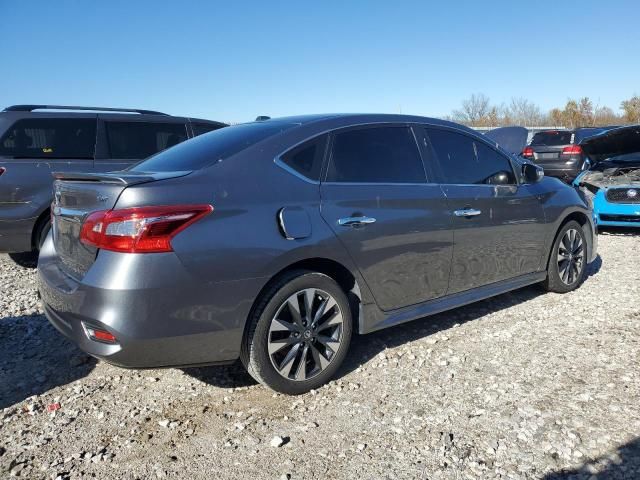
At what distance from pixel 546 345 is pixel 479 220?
3.38 ft

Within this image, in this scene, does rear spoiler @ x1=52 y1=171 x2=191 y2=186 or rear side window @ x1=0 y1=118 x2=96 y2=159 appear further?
rear side window @ x1=0 y1=118 x2=96 y2=159

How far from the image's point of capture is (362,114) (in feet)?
11.8

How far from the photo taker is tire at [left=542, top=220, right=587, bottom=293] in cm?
479

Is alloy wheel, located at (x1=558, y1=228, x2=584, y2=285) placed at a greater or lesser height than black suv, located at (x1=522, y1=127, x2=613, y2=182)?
lesser

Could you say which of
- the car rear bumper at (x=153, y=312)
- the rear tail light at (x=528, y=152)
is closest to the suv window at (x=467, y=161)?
the car rear bumper at (x=153, y=312)

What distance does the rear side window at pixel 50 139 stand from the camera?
5699 millimetres

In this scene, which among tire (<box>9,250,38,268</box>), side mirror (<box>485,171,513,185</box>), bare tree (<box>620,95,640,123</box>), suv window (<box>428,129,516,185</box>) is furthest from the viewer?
bare tree (<box>620,95,640,123</box>)

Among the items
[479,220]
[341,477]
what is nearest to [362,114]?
[479,220]

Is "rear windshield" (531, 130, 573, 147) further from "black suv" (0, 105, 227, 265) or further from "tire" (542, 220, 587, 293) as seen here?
"black suv" (0, 105, 227, 265)

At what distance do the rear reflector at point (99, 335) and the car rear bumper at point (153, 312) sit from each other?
0.02 meters

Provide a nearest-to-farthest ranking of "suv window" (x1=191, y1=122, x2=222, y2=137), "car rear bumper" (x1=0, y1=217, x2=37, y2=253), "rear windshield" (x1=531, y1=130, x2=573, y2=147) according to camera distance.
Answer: "car rear bumper" (x1=0, y1=217, x2=37, y2=253)
"suv window" (x1=191, y1=122, x2=222, y2=137)
"rear windshield" (x1=531, y1=130, x2=573, y2=147)

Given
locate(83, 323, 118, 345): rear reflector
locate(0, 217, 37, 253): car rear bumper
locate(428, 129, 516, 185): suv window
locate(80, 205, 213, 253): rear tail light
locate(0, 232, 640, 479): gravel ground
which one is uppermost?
locate(428, 129, 516, 185): suv window

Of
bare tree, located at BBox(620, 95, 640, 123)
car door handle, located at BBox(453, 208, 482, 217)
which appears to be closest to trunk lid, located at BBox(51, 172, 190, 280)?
car door handle, located at BBox(453, 208, 482, 217)

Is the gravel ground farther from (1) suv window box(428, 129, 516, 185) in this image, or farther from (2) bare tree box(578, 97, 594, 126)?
(2) bare tree box(578, 97, 594, 126)
